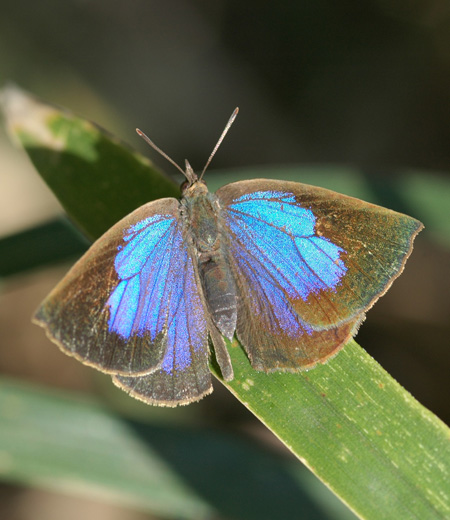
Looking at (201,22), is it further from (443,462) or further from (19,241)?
(443,462)

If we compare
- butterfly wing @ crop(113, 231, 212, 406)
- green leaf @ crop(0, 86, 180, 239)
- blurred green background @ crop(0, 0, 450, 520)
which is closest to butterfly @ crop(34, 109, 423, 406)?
butterfly wing @ crop(113, 231, 212, 406)

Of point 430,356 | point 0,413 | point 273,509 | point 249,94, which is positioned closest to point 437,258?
point 430,356

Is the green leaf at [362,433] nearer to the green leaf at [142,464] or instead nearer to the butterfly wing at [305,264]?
the butterfly wing at [305,264]

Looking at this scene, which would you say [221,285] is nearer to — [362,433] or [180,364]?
[180,364]

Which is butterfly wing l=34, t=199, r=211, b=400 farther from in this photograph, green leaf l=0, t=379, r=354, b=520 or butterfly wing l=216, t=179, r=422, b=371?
green leaf l=0, t=379, r=354, b=520

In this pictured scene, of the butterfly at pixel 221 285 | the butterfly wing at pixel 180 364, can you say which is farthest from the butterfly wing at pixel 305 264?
the butterfly wing at pixel 180 364

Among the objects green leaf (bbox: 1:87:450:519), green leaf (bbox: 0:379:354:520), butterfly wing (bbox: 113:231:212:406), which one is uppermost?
green leaf (bbox: 1:87:450:519)
